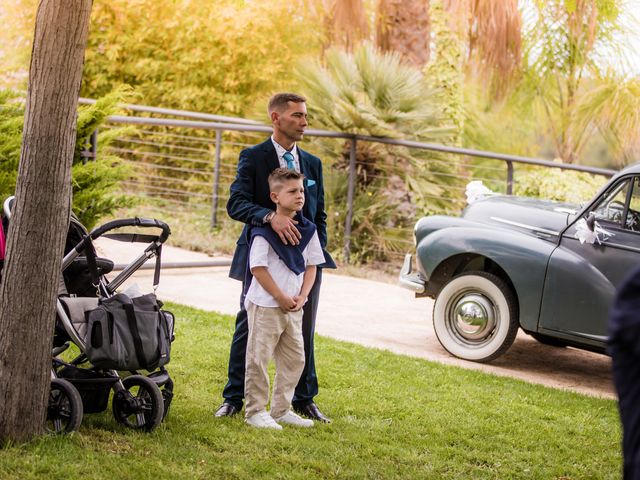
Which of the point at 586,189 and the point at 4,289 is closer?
the point at 4,289

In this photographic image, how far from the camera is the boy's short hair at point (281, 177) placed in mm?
5191

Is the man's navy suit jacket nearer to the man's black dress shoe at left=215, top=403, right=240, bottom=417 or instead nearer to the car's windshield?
the man's black dress shoe at left=215, top=403, right=240, bottom=417

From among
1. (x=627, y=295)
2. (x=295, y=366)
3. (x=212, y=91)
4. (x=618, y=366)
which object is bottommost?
(x=295, y=366)

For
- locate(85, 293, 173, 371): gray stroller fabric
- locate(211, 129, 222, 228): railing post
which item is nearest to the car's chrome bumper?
locate(85, 293, 173, 371): gray stroller fabric

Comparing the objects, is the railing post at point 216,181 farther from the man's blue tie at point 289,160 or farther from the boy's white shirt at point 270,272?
the boy's white shirt at point 270,272

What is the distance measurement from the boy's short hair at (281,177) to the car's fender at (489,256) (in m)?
2.99

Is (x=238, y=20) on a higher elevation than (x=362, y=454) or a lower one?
higher

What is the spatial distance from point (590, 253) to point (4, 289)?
14.8 ft

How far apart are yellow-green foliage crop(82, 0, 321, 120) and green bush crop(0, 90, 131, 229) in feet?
32.7

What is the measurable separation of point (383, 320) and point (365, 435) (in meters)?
3.93

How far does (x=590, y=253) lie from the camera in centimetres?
746

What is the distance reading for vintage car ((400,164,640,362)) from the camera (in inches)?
291

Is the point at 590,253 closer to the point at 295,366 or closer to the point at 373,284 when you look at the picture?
the point at 295,366

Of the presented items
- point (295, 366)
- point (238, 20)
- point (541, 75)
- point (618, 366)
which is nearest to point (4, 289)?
point (295, 366)
